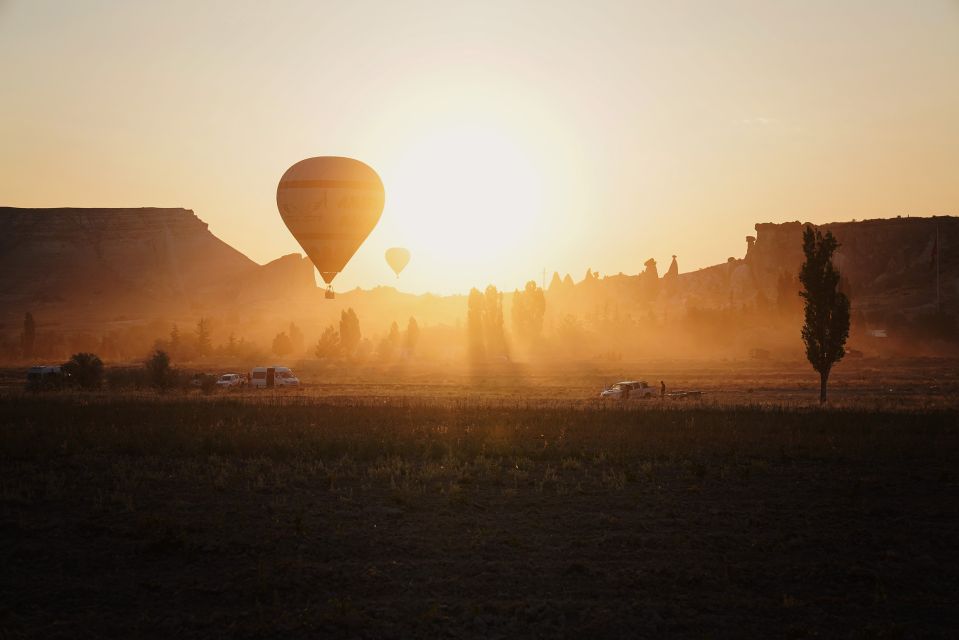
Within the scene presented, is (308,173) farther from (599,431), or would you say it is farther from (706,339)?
(706,339)

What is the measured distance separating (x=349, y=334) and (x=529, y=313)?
4396cm

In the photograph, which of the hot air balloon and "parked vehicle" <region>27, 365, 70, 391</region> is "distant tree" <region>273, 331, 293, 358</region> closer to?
"parked vehicle" <region>27, 365, 70, 391</region>

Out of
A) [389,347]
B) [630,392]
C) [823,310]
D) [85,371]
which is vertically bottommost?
[630,392]

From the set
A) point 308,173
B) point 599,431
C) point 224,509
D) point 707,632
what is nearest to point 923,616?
point 707,632

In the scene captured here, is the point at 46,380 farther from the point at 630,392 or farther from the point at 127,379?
the point at 630,392

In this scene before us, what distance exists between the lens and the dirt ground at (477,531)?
1091 cm

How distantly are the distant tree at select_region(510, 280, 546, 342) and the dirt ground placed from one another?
118 meters

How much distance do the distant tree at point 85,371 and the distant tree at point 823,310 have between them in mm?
44782

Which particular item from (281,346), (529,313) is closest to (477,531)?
(281,346)

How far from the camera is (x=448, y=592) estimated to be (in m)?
11.8

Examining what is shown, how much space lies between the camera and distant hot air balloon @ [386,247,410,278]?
9231 centimetres

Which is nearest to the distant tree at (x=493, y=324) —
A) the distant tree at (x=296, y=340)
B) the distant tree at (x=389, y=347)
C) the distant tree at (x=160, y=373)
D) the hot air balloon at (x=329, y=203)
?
the distant tree at (x=389, y=347)

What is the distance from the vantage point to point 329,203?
42438 millimetres

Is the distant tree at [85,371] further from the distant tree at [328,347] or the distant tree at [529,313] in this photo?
the distant tree at [529,313]
